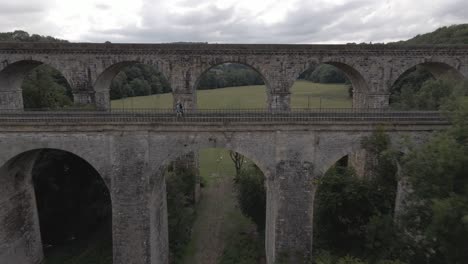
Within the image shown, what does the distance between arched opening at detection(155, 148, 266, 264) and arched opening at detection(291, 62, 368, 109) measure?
884 cm

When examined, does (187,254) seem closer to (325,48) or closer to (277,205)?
(277,205)

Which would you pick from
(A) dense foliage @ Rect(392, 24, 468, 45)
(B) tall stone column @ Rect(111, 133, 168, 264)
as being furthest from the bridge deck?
(A) dense foliage @ Rect(392, 24, 468, 45)

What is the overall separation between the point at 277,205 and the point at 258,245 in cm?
585

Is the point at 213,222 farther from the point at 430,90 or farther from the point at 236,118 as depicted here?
the point at 430,90

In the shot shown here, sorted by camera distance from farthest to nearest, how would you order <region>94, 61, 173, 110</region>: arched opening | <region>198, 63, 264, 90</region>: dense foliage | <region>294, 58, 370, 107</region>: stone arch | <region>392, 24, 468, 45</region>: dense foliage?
<region>198, 63, 264, 90</region>: dense foliage < <region>94, 61, 173, 110</region>: arched opening < <region>392, 24, 468, 45</region>: dense foliage < <region>294, 58, 370, 107</region>: stone arch

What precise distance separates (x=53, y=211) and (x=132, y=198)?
908 cm

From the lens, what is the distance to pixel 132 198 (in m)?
14.8

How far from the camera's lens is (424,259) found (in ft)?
42.6

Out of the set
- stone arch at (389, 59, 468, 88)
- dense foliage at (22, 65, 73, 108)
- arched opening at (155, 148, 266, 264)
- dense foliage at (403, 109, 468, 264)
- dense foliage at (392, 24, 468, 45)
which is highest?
dense foliage at (392, 24, 468, 45)

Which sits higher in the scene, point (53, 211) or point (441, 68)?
point (441, 68)

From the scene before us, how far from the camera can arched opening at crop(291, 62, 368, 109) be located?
73.6ft

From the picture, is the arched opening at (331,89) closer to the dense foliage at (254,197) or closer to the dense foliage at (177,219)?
the dense foliage at (254,197)

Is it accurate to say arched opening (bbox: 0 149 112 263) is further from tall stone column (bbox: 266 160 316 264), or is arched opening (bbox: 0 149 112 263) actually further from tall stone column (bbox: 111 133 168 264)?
tall stone column (bbox: 266 160 316 264)

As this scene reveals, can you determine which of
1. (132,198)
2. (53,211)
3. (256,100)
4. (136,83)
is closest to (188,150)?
(132,198)
